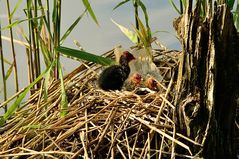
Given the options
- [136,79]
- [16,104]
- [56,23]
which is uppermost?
[56,23]

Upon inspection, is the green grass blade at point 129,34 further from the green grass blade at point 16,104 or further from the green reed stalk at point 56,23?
the green grass blade at point 16,104

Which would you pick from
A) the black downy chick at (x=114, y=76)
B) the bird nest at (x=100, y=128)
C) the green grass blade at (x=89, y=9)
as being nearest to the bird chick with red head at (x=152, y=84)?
the bird nest at (x=100, y=128)

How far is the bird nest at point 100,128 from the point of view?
7.22 feet

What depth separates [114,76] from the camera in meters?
2.66

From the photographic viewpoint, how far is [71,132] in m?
2.33

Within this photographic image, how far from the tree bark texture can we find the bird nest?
0.22 ft

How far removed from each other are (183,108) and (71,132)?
440mm

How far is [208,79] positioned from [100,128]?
439 millimetres

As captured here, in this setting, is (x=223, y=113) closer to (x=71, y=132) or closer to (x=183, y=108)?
(x=183, y=108)

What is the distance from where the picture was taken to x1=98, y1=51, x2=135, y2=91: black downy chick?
2623 mm

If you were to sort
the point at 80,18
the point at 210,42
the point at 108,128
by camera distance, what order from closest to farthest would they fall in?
the point at 210,42 → the point at 108,128 → the point at 80,18

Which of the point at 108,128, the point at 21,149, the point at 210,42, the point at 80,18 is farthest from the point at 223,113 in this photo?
the point at 80,18

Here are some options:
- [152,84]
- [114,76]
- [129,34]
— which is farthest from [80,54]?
[129,34]

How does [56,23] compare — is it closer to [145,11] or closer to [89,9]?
[89,9]
